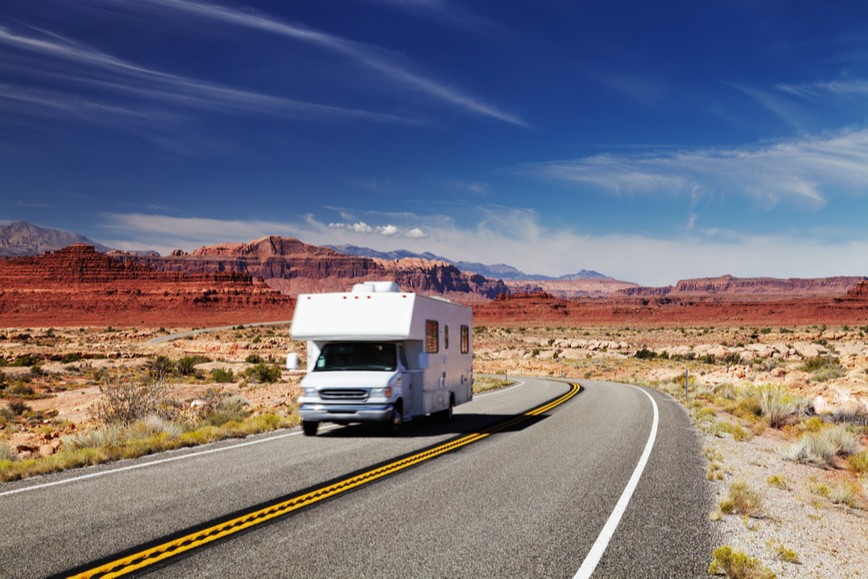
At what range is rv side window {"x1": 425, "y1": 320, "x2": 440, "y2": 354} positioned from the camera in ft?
43.4

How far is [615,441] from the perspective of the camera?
11656 mm

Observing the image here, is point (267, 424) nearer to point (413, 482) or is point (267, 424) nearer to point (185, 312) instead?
point (413, 482)

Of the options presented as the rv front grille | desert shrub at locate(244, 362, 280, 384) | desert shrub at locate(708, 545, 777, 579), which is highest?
the rv front grille

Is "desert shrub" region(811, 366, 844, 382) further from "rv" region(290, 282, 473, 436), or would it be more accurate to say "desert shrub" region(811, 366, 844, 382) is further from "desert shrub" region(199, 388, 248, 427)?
"desert shrub" region(199, 388, 248, 427)

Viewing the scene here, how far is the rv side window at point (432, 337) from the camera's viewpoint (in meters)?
13.2

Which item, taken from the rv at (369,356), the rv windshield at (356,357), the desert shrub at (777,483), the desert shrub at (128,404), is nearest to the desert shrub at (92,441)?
the desert shrub at (128,404)

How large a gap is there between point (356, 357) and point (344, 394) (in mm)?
1188

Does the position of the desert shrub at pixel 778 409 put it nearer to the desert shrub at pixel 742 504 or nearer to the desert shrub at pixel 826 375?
A: the desert shrub at pixel 742 504

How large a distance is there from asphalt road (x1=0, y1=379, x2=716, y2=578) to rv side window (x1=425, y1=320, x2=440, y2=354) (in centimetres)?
251

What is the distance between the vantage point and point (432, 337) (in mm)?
13586

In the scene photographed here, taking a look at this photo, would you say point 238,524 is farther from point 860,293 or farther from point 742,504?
point 860,293

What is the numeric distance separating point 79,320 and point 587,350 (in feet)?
313

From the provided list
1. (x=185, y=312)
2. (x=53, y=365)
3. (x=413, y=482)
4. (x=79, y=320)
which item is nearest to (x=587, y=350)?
(x=53, y=365)

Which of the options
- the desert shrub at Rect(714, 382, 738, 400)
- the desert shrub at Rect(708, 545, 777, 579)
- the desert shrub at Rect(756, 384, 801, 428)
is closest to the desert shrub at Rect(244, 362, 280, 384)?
the desert shrub at Rect(714, 382, 738, 400)
